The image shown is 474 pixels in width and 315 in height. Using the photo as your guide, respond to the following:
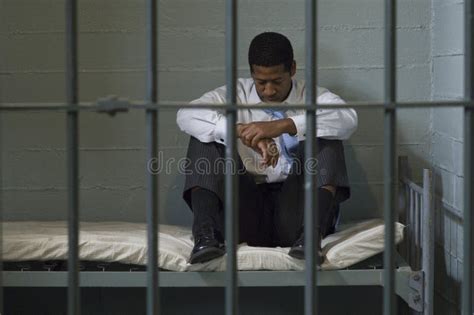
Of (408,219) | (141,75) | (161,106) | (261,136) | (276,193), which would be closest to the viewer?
(161,106)

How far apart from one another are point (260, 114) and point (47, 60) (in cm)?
89

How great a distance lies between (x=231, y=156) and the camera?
4.21ft

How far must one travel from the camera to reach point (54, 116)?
3.40 m

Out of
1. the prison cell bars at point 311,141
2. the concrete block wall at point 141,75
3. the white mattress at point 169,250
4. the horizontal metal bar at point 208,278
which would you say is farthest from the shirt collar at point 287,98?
the prison cell bars at point 311,141

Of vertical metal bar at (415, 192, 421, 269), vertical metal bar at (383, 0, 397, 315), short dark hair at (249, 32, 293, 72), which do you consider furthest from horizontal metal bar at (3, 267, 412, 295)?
vertical metal bar at (383, 0, 397, 315)

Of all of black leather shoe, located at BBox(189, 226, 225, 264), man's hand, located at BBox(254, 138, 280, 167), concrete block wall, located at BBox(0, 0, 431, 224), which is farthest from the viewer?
concrete block wall, located at BBox(0, 0, 431, 224)

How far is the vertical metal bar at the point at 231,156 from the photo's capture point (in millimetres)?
1255

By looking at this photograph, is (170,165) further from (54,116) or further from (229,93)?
(229,93)

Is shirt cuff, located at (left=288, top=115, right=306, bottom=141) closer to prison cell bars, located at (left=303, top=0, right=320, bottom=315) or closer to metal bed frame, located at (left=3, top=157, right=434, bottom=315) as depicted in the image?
metal bed frame, located at (left=3, top=157, right=434, bottom=315)

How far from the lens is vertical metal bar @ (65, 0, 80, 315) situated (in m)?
1.25

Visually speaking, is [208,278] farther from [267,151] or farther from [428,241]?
[428,241]

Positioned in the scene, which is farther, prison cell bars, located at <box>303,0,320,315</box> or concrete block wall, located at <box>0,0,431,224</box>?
concrete block wall, located at <box>0,0,431,224</box>

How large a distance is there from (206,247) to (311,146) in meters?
1.50

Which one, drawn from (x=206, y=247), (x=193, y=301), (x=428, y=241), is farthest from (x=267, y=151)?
(x=193, y=301)
